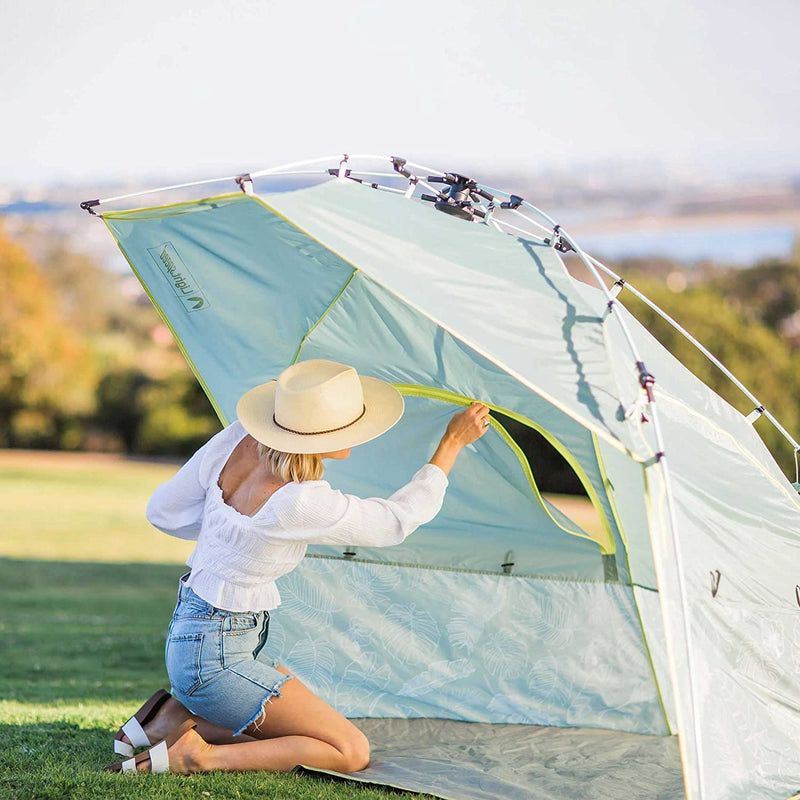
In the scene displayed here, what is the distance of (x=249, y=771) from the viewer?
2510 millimetres

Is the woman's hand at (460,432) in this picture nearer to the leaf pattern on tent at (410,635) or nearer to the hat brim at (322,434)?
the hat brim at (322,434)

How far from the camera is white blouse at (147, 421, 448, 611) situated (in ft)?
7.71

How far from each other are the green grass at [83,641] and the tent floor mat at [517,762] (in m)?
0.25

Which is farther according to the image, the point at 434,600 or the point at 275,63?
the point at 275,63

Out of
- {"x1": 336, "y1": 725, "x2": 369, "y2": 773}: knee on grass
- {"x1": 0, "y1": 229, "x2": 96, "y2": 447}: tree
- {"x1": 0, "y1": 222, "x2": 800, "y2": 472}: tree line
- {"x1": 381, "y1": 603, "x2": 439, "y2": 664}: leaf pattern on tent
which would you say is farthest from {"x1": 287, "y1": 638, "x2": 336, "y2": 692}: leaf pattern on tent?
{"x1": 0, "y1": 229, "x2": 96, "y2": 447}: tree

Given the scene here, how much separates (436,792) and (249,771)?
1.49 feet

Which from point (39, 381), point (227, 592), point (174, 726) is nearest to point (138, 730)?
point (174, 726)

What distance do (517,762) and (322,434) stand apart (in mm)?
1148

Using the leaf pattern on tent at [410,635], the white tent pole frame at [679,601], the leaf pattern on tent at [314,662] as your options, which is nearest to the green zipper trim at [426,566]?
the leaf pattern on tent at [410,635]

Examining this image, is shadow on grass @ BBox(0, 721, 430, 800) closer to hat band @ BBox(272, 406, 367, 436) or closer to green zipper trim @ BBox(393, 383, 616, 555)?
hat band @ BBox(272, 406, 367, 436)

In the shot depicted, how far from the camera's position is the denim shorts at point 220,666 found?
8.04ft

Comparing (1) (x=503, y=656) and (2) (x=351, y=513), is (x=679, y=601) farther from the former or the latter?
(1) (x=503, y=656)

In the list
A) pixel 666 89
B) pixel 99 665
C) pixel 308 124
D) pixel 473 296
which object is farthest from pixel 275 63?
pixel 473 296

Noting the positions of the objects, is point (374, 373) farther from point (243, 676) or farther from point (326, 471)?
point (243, 676)
